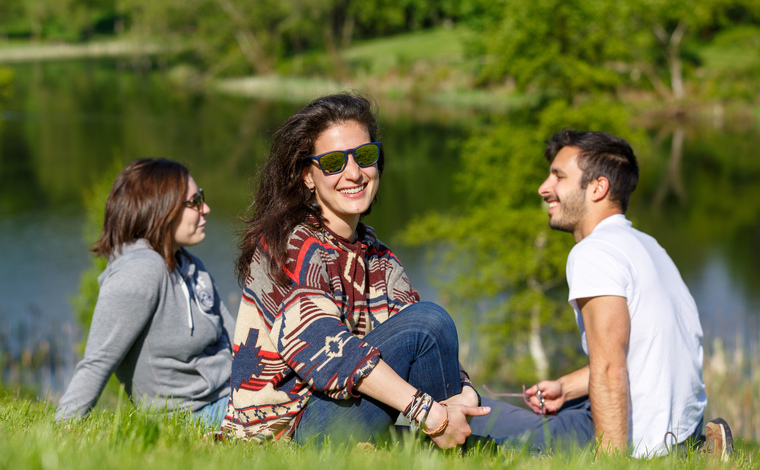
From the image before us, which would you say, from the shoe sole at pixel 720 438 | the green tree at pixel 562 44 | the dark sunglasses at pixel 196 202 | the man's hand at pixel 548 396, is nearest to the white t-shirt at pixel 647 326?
the shoe sole at pixel 720 438

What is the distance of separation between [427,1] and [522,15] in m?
48.7

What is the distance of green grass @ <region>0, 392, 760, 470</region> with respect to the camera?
5.83 feet

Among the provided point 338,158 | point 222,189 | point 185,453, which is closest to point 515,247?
point 338,158

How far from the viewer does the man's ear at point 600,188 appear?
3338mm

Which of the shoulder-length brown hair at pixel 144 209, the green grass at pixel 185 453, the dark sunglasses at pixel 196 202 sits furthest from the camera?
the dark sunglasses at pixel 196 202

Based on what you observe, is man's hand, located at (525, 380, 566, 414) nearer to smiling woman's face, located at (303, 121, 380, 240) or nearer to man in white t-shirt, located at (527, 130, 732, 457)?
man in white t-shirt, located at (527, 130, 732, 457)

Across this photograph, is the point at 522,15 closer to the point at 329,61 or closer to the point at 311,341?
the point at 311,341

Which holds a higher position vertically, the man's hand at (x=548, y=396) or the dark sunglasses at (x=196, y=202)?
the dark sunglasses at (x=196, y=202)

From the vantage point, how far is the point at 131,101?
38.5m

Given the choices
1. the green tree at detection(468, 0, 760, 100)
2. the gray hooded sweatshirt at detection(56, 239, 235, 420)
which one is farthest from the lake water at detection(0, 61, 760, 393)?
the green tree at detection(468, 0, 760, 100)

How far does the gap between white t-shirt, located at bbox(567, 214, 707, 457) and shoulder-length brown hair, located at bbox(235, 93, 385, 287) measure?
104 cm

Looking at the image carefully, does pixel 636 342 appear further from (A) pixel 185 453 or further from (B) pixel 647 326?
(A) pixel 185 453

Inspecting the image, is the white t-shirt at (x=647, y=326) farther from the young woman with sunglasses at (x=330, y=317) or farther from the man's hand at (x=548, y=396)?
the young woman with sunglasses at (x=330, y=317)

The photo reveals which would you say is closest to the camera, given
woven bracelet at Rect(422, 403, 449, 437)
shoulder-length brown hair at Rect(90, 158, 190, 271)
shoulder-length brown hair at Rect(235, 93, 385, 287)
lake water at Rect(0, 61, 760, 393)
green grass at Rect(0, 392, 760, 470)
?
green grass at Rect(0, 392, 760, 470)
